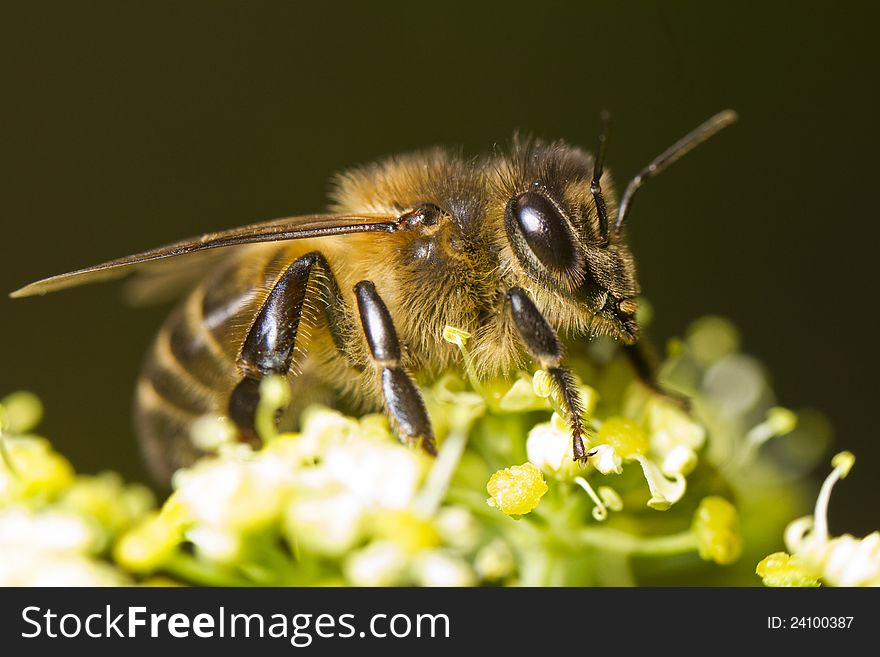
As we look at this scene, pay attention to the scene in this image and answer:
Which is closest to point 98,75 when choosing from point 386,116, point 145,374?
point 386,116

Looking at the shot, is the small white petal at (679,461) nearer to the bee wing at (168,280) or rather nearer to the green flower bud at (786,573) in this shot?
the green flower bud at (786,573)

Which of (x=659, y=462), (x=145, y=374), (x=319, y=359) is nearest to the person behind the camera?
(x=659, y=462)

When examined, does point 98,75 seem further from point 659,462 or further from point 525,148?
point 659,462

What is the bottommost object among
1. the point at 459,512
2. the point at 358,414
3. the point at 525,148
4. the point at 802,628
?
the point at 802,628

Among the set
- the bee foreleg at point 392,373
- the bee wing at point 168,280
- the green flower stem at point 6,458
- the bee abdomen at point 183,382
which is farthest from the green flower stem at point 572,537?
the bee wing at point 168,280

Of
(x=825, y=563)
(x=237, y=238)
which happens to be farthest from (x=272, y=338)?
(x=825, y=563)
